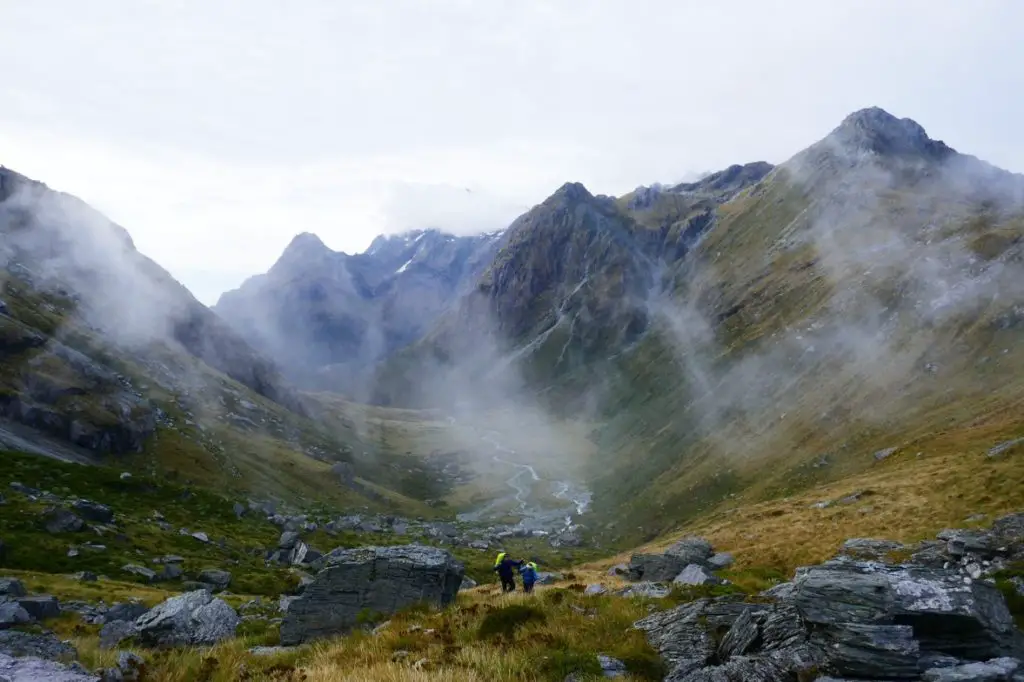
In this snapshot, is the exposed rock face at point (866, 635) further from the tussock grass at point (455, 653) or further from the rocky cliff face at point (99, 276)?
the rocky cliff face at point (99, 276)

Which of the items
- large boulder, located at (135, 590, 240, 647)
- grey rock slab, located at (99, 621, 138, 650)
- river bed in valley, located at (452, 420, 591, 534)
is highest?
river bed in valley, located at (452, 420, 591, 534)

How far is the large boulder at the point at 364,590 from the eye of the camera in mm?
22375

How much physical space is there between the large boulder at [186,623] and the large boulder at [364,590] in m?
3.04

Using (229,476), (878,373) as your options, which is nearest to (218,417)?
(229,476)

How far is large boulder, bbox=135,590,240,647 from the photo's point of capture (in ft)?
72.6

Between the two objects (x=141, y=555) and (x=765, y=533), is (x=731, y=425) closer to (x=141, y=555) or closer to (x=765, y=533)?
(x=765, y=533)

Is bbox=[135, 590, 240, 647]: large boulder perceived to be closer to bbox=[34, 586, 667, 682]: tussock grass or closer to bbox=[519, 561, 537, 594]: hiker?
bbox=[34, 586, 667, 682]: tussock grass

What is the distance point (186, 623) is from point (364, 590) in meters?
6.75

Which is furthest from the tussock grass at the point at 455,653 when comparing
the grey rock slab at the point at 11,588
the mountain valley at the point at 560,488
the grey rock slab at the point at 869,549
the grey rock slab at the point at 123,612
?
the grey rock slab at the point at 11,588

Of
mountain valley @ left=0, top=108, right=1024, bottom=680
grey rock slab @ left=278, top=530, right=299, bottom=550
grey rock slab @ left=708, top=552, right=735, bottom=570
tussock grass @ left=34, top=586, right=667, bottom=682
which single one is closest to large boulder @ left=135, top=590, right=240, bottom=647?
mountain valley @ left=0, top=108, right=1024, bottom=680

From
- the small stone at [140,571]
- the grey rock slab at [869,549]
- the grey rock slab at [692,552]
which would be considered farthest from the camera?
the small stone at [140,571]

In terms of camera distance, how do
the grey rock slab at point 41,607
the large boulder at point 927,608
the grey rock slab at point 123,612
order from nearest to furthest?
the large boulder at point 927,608 → the grey rock slab at point 41,607 → the grey rock slab at point 123,612

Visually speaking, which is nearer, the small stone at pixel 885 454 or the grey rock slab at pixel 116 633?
the grey rock slab at pixel 116 633

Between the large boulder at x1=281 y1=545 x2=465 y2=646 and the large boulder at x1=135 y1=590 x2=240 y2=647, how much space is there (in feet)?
9.97
